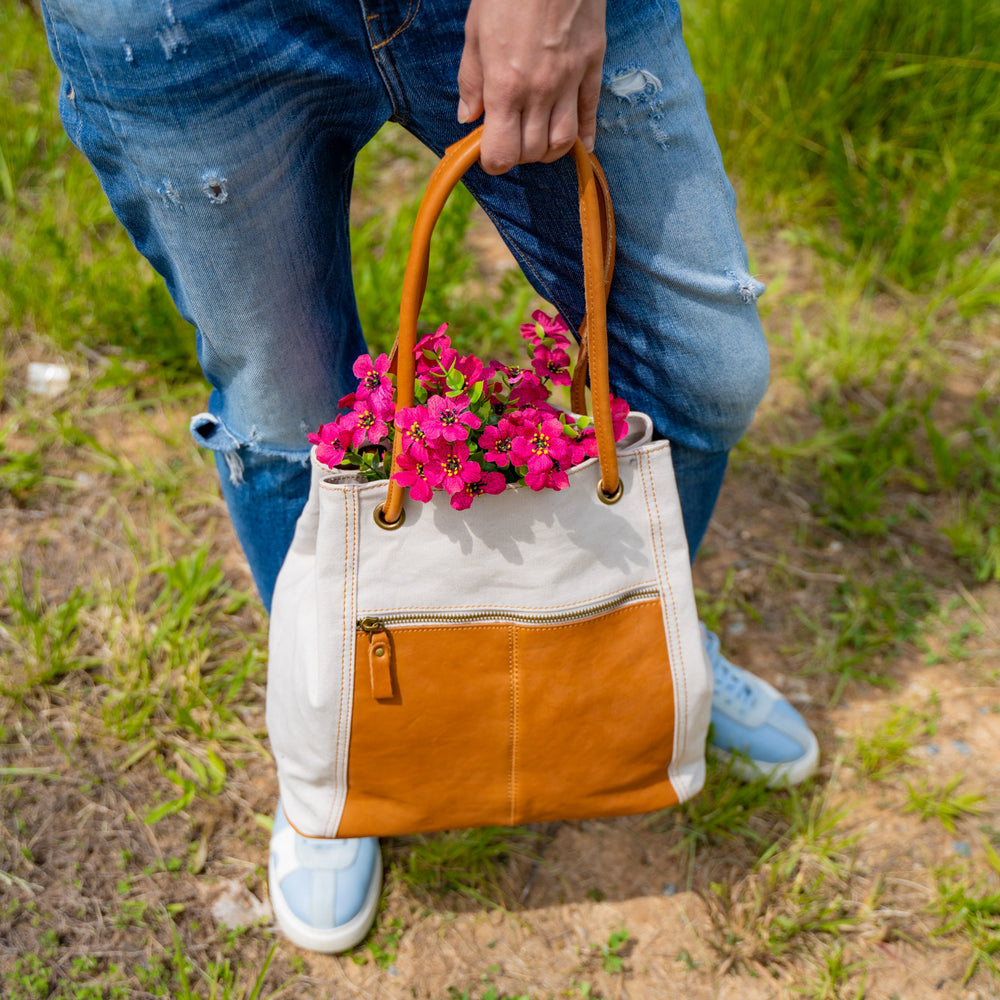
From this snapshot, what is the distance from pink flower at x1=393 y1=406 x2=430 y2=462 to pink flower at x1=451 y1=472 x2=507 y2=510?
0.22 feet

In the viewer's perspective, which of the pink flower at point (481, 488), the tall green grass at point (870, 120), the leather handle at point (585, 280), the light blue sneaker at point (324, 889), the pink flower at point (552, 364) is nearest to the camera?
the leather handle at point (585, 280)

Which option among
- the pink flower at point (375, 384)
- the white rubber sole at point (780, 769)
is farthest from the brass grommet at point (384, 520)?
the white rubber sole at point (780, 769)

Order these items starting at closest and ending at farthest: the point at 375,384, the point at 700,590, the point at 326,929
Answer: the point at 375,384
the point at 326,929
the point at 700,590

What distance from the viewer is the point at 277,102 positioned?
3.02ft

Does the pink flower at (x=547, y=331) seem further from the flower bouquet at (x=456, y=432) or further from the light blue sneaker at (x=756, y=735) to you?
the light blue sneaker at (x=756, y=735)

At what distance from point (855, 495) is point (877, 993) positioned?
113 centimetres

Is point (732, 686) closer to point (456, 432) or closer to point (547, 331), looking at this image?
point (547, 331)

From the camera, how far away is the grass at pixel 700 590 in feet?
4.93

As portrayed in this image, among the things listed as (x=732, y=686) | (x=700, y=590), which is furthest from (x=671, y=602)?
(x=700, y=590)

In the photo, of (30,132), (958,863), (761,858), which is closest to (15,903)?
(761,858)

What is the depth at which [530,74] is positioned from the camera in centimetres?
83

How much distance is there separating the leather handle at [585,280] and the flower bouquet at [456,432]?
3 cm

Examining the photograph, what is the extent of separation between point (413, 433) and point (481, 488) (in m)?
0.11

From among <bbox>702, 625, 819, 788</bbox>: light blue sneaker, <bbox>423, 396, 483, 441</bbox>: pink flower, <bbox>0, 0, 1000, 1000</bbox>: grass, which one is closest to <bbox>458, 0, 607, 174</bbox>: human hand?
<bbox>423, 396, 483, 441</bbox>: pink flower
